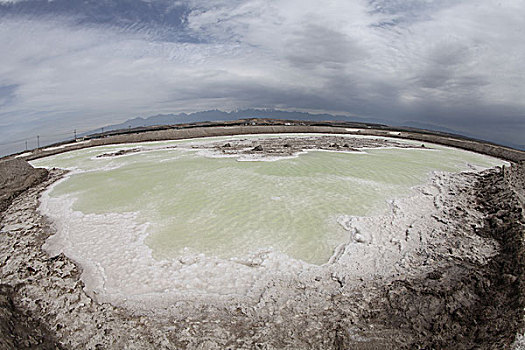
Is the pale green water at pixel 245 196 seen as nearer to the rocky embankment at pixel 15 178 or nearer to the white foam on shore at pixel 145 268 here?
the white foam on shore at pixel 145 268

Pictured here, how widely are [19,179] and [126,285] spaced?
33.1ft

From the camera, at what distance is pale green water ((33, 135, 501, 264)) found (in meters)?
5.84

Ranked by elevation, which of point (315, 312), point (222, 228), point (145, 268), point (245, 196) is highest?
point (245, 196)

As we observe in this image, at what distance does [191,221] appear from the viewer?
6.79m

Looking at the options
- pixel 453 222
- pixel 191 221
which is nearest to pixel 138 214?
pixel 191 221

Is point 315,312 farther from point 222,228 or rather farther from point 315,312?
point 222,228

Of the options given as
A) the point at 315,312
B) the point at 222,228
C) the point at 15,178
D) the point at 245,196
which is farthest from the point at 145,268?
the point at 15,178

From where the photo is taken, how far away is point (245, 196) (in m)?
8.45

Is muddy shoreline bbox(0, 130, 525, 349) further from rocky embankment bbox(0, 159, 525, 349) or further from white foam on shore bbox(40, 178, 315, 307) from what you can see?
white foam on shore bbox(40, 178, 315, 307)

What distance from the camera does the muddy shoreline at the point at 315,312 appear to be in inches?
131

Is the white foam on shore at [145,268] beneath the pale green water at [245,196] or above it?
beneath

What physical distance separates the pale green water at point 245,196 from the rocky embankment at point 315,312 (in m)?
1.26

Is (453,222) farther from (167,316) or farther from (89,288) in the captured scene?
(89,288)

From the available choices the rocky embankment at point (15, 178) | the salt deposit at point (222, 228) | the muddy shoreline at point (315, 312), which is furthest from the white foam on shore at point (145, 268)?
the rocky embankment at point (15, 178)
